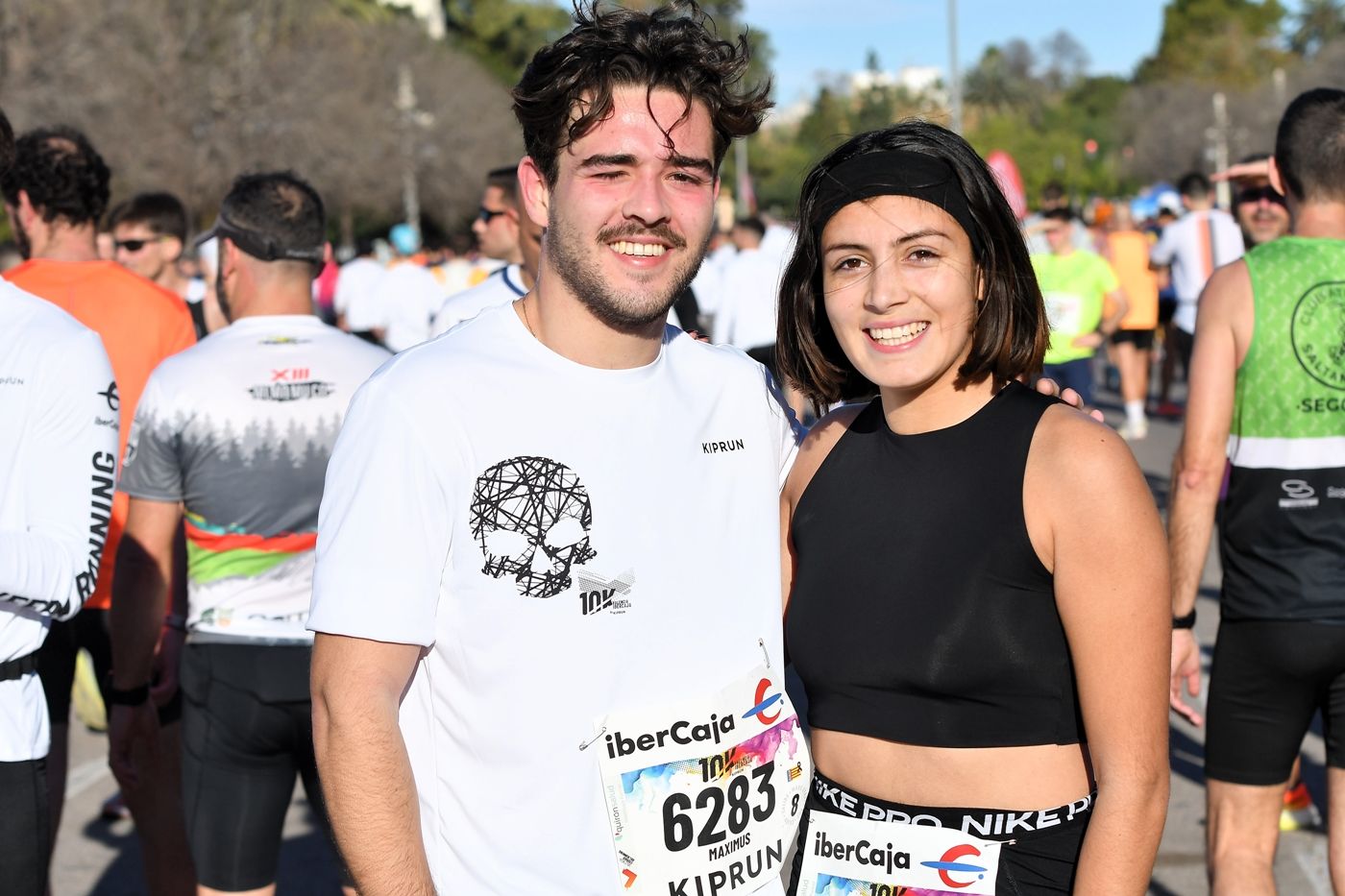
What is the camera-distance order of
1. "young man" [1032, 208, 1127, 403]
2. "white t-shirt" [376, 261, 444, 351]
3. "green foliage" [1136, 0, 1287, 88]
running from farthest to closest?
"green foliage" [1136, 0, 1287, 88] → "white t-shirt" [376, 261, 444, 351] → "young man" [1032, 208, 1127, 403]

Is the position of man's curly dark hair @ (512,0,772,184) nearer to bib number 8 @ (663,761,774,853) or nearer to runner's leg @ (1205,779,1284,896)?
bib number 8 @ (663,761,774,853)

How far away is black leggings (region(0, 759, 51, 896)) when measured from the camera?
2902mm

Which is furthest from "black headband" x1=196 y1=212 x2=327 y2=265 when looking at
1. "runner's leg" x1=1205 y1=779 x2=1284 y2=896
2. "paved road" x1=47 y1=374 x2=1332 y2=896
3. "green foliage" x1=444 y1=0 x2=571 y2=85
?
"green foliage" x1=444 y1=0 x2=571 y2=85

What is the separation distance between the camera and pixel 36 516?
9.58ft

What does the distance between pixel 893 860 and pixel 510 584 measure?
84 cm

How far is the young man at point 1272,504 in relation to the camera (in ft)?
12.2

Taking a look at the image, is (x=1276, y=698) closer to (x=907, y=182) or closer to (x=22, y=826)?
(x=907, y=182)

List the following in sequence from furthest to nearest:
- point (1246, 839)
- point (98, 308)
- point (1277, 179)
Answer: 1. point (98, 308)
2. point (1277, 179)
3. point (1246, 839)

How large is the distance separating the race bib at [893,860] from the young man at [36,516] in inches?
62.2

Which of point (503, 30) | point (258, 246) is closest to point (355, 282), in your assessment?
point (258, 246)

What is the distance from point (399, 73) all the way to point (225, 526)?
44587 mm

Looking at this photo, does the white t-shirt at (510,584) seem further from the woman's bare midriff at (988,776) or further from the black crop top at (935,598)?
the woman's bare midriff at (988,776)

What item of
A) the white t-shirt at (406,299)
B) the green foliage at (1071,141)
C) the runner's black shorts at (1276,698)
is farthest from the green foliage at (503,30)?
the runner's black shorts at (1276,698)

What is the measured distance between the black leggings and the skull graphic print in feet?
4.30
